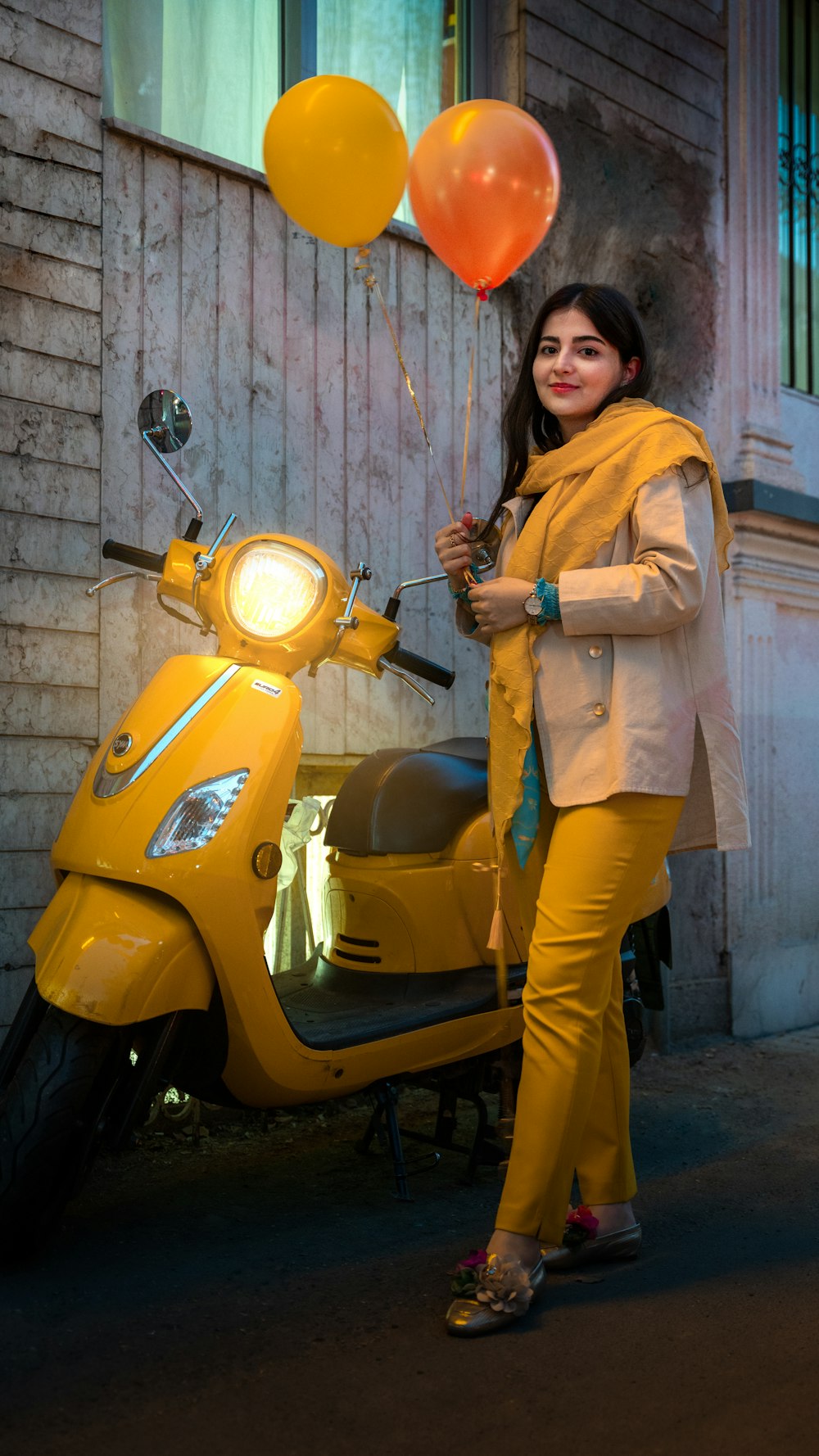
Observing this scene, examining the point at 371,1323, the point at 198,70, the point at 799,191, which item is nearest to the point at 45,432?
the point at 198,70

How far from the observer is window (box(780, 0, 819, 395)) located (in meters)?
5.68

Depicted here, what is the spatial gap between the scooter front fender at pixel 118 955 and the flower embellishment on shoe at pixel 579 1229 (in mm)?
762

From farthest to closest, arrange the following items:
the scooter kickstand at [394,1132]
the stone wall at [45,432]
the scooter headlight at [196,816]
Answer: the stone wall at [45,432] → the scooter kickstand at [394,1132] → the scooter headlight at [196,816]

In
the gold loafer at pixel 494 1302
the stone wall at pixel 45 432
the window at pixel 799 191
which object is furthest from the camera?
the window at pixel 799 191

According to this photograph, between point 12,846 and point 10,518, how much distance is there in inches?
31.2

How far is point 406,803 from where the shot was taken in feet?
9.50

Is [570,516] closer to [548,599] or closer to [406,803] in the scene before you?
[548,599]

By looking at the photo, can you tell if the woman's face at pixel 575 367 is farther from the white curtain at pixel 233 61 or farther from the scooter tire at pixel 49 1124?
the white curtain at pixel 233 61

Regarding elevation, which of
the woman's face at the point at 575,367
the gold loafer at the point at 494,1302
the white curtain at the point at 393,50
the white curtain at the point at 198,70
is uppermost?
the white curtain at the point at 393,50

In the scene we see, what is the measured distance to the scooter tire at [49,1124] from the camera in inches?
81.0

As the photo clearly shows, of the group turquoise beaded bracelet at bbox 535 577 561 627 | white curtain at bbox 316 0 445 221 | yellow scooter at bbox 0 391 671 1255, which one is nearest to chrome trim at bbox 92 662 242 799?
yellow scooter at bbox 0 391 671 1255

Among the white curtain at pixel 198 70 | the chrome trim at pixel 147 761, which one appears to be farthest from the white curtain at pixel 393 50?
the chrome trim at pixel 147 761

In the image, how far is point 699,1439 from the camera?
1.66 m

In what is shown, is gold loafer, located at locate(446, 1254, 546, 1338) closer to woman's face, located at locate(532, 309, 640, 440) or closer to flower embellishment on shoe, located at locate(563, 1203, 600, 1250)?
flower embellishment on shoe, located at locate(563, 1203, 600, 1250)
